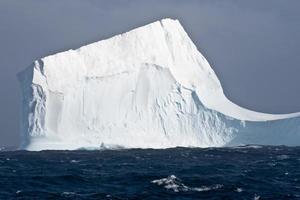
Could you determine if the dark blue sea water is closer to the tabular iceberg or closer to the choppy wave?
the choppy wave

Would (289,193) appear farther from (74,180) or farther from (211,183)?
(74,180)

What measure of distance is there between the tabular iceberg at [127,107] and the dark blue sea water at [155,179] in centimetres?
1210

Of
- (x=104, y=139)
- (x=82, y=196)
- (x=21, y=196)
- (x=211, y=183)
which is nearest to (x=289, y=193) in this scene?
(x=211, y=183)

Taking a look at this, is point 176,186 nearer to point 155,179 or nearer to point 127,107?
point 155,179

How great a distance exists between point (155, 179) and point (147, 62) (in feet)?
95.1

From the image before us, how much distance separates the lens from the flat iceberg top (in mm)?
53750

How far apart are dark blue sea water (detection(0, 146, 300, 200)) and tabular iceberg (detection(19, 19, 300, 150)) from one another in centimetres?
1210

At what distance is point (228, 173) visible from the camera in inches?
1240

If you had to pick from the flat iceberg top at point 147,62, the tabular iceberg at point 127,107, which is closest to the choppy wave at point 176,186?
the tabular iceberg at point 127,107

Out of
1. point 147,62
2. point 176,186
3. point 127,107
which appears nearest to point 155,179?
point 176,186

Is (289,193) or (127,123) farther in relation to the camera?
(127,123)

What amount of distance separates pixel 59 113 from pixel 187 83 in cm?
1044

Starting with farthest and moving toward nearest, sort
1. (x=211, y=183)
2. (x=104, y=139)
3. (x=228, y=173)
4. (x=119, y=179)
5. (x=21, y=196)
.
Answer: (x=104, y=139) → (x=228, y=173) → (x=119, y=179) → (x=211, y=183) → (x=21, y=196)

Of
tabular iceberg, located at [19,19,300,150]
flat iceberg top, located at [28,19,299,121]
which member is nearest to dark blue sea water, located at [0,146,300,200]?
tabular iceberg, located at [19,19,300,150]
